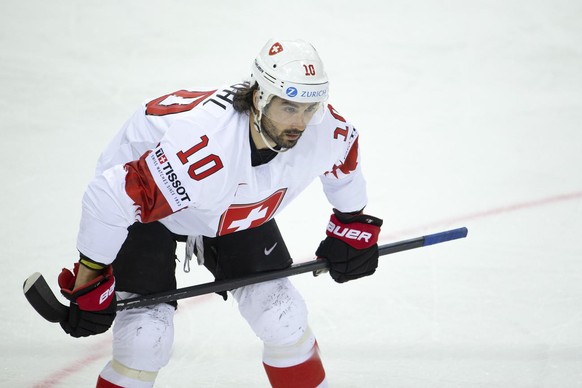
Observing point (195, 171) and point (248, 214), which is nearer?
point (195, 171)

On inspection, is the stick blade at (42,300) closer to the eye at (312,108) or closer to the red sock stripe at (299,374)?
the red sock stripe at (299,374)

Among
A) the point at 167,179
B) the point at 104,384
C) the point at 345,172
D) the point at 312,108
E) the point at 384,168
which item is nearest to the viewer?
the point at 167,179

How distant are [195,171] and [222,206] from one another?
0.64ft

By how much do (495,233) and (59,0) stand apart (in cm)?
324

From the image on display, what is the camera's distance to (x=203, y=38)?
17.8ft

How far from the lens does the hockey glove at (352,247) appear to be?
2807 millimetres

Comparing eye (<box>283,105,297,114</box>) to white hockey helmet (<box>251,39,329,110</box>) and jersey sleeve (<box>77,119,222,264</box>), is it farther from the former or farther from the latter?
jersey sleeve (<box>77,119,222,264</box>)

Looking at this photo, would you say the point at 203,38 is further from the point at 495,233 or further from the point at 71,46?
the point at 495,233

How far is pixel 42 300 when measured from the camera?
93.7 inches

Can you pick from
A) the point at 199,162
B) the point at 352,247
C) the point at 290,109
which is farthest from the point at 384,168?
the point at 199,162

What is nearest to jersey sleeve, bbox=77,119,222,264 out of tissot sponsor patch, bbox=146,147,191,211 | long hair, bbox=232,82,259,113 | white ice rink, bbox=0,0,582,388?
tissot sponsor patch, bbox=146,147,191,211

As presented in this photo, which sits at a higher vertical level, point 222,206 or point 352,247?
point 222,206

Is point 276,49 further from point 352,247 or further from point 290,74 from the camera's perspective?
point 352,247

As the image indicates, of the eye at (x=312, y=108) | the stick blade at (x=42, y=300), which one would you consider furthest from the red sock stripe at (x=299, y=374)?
the eye at (x=312, y=108)
